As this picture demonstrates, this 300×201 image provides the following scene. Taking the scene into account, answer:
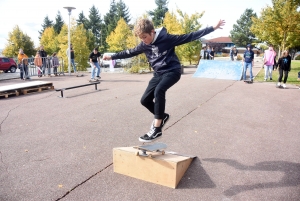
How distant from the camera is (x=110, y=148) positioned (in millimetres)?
4324

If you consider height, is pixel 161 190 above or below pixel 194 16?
below

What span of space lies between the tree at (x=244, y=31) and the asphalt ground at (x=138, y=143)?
264 ft

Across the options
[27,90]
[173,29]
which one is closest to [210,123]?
[27,90]

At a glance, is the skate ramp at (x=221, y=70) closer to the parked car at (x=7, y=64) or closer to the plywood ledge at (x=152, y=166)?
the plywood ledge at (x=152, y=166)

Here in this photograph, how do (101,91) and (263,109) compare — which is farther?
(101,91)

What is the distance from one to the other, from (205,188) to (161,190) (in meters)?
0.58

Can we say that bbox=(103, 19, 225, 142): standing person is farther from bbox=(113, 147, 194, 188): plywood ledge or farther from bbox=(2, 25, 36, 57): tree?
bbox=(2, 25, 36, 57): tree

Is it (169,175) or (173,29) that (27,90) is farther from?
(173,29)

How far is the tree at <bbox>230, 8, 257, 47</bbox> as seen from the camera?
80375mm

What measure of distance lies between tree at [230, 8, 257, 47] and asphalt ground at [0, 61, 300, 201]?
80.4 meters

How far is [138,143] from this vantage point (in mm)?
4621

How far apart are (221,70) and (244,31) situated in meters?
74.0

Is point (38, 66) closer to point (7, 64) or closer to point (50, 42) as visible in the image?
point (7, 64)

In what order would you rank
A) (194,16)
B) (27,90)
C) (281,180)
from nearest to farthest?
1. (281,180)
2. (27,90)
3. (194,16)
